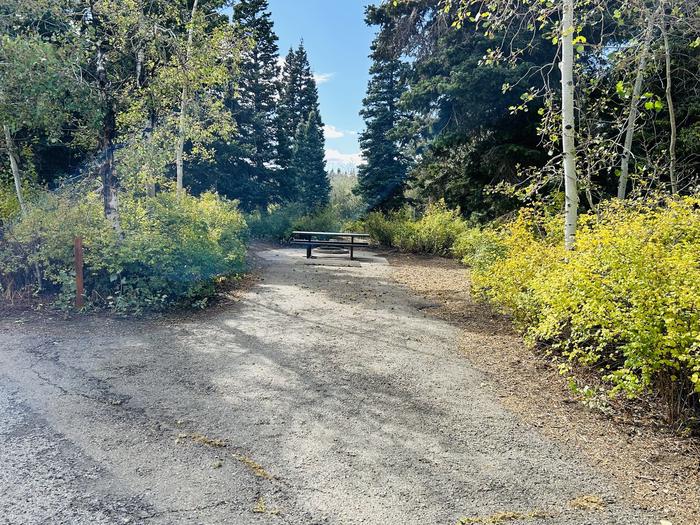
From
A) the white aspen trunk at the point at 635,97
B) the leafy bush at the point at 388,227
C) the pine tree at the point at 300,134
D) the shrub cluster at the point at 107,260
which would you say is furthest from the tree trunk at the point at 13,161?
the pine tree at the point at 300,134

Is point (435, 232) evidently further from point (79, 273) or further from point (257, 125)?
point (257, 125)

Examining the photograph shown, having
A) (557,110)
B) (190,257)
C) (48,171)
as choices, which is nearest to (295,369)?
(190,257)

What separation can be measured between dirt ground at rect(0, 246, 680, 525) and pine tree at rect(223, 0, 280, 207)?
20.0 m

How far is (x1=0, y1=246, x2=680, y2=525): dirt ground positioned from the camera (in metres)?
2.09

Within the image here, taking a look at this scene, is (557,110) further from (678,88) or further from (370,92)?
(370,92)

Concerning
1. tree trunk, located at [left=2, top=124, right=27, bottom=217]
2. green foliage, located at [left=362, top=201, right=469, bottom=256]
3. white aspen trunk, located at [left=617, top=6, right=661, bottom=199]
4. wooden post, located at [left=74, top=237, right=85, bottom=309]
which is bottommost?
wooden post, located at [left=74, top=237, right=85, bottom=309]

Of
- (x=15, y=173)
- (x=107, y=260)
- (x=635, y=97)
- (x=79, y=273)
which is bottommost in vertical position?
(x=79, y=273)

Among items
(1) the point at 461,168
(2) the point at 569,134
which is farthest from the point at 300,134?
(2) the point at 569,134

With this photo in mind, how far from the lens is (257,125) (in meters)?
24.8

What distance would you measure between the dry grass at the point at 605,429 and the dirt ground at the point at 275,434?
1.8 inches

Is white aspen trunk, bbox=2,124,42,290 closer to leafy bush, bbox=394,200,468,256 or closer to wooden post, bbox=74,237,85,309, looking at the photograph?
wooden post, bbox=74,237,85,309

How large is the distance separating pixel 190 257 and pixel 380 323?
2992mm

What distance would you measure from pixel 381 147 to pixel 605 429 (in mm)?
20593

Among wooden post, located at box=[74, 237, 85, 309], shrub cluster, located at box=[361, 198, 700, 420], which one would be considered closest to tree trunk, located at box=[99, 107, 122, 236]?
wooden post, located at box=[74, 237, 85, 309]
